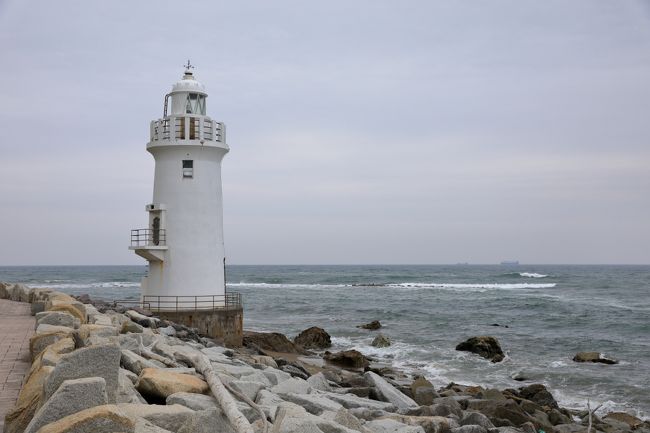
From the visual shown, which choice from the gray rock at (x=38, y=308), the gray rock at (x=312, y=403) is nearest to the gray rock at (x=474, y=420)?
the gray rock at (x=312, y=403)

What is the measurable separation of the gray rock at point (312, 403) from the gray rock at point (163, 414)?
7.24 feet

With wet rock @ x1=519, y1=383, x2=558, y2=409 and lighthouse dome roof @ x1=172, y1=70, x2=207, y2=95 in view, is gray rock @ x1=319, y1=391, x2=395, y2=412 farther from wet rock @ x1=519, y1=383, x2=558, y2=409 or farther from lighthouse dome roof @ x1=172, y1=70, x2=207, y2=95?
lighthouse dome roof @ x1=172, y1=70, x2=207, y2=95

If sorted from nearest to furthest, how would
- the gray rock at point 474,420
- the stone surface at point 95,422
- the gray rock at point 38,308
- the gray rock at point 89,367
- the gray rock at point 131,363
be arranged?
the stone surface at point 95,422 < the gray rock at point 89,367 < the gray rock at point 131,363 < the gray rock at point 474,420 < the gray rock at point 38,308

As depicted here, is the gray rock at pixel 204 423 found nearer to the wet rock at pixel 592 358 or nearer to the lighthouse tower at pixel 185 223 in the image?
the lighthouse tower at pixel 185 223

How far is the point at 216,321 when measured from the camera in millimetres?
17422

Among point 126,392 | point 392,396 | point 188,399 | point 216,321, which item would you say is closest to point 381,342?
point 216,321

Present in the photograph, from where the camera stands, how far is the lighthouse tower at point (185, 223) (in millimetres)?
17516

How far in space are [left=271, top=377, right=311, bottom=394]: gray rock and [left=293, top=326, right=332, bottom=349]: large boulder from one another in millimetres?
14757

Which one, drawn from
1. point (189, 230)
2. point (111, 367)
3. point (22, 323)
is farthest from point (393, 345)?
point (111, 367)

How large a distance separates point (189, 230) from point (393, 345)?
993 centimetres

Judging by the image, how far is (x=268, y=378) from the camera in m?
8.56

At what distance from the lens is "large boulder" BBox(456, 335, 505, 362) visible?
72.1ft

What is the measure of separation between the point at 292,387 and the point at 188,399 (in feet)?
9.04

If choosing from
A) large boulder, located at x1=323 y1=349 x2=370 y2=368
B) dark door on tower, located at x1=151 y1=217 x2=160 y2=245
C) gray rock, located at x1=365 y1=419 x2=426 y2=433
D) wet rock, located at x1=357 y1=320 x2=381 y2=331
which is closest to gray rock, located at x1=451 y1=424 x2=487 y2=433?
gray rock, located at x1=365 y1=419 x2=426 y2=433
